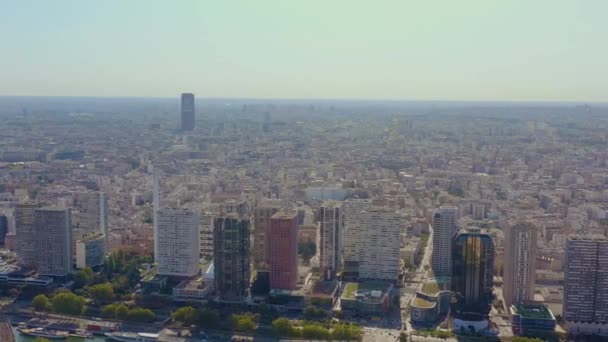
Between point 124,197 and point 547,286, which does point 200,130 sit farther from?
point 547,286

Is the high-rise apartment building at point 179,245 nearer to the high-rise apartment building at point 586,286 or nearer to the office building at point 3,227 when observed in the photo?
the office building at point 3,227

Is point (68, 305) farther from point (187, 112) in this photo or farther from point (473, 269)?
point (187, 112)

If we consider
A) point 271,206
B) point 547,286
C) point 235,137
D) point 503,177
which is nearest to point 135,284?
point 271,206

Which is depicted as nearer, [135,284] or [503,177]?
[135,284]

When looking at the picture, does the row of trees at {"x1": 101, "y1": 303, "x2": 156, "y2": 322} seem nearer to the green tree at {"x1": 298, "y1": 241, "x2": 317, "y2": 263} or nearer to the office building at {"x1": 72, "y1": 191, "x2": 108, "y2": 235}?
the green tree at {"x1": 298, "y1": 241, "x2": 317, "y2": 263}

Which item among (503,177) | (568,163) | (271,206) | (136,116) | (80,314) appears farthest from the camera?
(136,116)

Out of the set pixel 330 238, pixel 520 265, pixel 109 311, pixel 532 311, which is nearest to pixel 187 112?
pixel 330 238
